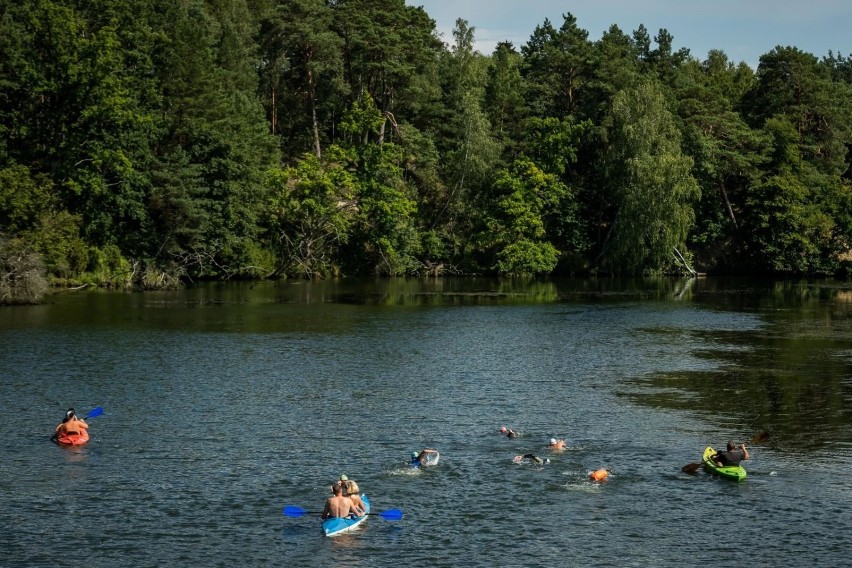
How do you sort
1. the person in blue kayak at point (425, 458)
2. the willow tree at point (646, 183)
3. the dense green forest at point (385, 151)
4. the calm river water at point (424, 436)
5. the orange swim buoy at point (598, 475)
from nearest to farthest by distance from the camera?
1. the calm river water at point (424, 436)
2. the orange swim buoy at point (598, 475)
3. the person in blue kayak at point (425, 458)
4. the dense green forest at point (385, 151)
5. the willow tree at point (646, 183)

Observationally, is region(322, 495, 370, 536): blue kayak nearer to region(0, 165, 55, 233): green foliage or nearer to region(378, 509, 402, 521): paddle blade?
region(378, 509, 402, 521): paddle blade

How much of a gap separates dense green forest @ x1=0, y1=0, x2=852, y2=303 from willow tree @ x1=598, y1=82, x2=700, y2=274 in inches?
10.0

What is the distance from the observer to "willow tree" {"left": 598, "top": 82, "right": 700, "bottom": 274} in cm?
10725

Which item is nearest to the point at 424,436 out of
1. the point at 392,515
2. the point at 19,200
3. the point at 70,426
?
the point at 392,515

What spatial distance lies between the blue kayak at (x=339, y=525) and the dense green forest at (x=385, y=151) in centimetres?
6262

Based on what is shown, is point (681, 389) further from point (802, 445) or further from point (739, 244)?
point (739, 244)

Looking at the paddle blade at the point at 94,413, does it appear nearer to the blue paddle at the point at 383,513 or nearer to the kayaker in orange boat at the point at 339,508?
the blue paddle at the point at 383,513

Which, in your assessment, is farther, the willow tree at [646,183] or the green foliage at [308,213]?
the green foliage at [308,213]

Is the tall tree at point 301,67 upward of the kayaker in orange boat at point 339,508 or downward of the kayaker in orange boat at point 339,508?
upward

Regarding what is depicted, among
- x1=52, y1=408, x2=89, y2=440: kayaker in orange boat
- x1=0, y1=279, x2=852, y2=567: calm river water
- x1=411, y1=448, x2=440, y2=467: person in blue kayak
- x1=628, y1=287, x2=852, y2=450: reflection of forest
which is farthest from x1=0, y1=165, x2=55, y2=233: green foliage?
x1=411, y1=448, x2=440, y2=467: person in blue kayak

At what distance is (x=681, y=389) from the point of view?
157 feet

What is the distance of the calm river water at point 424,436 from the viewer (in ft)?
89.7

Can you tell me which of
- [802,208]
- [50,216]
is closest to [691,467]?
[50,216]

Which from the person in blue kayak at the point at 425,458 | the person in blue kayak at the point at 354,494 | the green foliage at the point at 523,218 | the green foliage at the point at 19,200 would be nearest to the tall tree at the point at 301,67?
the green foliage at the point at 523,218
